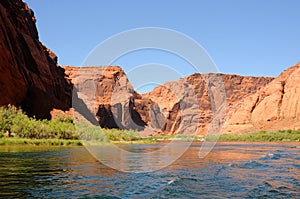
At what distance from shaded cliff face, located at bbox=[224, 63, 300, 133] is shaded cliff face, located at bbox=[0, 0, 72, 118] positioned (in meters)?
91.0

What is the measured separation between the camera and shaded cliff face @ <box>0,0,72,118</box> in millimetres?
79750

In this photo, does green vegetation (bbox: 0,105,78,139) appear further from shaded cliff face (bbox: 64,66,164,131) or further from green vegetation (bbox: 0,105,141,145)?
shaded cliff face (bbox: 64,66,164,131)

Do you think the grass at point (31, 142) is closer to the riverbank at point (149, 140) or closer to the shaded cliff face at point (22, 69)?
the riverbank at point (149, 140)

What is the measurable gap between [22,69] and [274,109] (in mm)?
113437

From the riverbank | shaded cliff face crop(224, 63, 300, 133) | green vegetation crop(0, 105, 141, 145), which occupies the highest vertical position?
shaded cliff face crop(224, 63, 300, 133)

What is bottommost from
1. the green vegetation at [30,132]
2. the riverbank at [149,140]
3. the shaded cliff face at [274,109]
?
the riverbank at [149,140]

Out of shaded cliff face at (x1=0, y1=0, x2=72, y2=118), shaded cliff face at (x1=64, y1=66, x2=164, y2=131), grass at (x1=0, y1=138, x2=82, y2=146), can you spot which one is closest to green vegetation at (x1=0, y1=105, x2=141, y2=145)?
grass at (x1=0, y1=138, x2=82, y2=146)

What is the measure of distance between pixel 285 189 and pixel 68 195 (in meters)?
10.4

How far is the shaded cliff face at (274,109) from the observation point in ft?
456

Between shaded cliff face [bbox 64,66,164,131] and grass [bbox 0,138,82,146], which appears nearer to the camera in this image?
grass [bbox 0,138,82,146]

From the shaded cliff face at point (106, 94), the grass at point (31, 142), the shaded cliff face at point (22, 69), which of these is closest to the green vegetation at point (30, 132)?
the grass at point (31, 142)

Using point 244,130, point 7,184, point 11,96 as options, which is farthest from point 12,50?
point 244,130

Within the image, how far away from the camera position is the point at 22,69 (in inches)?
3504

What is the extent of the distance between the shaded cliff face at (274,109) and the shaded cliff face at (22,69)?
91049 mm
